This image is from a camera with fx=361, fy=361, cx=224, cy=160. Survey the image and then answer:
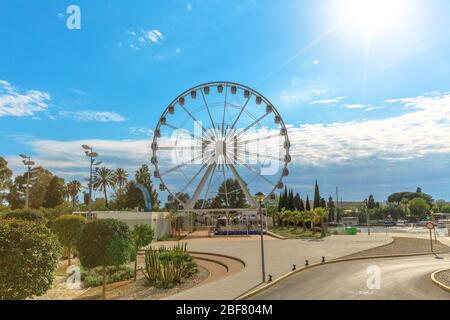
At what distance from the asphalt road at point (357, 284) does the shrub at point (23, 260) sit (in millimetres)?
8399

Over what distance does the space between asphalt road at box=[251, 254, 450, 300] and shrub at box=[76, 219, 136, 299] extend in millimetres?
7257

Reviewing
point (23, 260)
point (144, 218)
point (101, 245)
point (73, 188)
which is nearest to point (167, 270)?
point (101, 245)

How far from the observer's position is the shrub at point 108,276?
2119 centimetres

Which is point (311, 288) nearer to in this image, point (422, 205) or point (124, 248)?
point (124, 248)

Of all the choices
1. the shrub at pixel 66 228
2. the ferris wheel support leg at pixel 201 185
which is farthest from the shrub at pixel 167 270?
the ferris wheel support leg at pixel 201 185

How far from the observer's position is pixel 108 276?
875 inches

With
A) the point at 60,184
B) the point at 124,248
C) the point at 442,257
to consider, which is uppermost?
the point at 60,184

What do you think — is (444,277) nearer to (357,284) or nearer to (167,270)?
(357,284)

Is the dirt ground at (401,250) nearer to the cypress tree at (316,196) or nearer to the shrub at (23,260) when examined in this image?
the shrub at (23,260)

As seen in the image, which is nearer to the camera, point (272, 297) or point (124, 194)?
point (272, 297)
